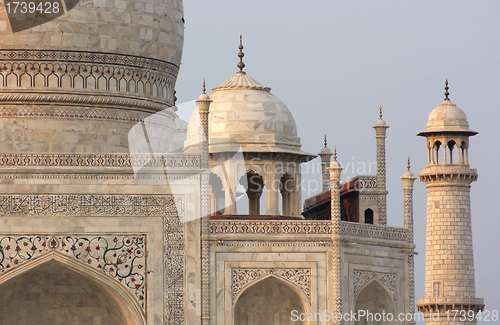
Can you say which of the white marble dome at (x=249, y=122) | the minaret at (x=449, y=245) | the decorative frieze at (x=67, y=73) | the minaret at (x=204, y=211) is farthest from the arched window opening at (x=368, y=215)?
the minaret at (x=449, y=245)

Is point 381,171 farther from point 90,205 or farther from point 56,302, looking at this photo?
point 56,302

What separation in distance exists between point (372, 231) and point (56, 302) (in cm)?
470

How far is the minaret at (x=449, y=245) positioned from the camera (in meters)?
31.2

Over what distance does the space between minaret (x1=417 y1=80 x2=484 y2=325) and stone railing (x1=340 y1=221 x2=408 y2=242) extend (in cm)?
1259

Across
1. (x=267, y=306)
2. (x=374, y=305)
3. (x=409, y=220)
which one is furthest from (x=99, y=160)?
(x=409, y=220)

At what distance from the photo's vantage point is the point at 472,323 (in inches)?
1260

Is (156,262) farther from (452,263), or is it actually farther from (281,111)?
(452,263)

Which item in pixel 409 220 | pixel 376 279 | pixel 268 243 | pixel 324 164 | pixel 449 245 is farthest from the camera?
pixel 449 245

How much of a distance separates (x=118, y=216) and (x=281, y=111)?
12.5 feet

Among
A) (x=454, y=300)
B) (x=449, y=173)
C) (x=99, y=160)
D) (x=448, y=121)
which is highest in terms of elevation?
(x=448, y=121)

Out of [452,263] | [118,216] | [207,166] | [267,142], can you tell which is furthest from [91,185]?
[452,263]

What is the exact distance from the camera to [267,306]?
59.6ft

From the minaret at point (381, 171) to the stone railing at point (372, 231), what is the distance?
731 mm

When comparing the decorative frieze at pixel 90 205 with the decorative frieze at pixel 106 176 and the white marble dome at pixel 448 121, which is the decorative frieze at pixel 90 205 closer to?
the decorative frieze at pixel 106 176
